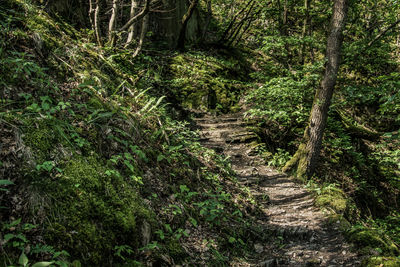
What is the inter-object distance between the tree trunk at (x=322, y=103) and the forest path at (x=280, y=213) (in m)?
0.61

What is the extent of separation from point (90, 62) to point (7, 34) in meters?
1.51

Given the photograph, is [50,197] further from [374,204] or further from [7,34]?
[374,204]

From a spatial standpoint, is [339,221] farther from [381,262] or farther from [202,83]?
[202,83]

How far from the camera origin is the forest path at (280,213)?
12.4 feet

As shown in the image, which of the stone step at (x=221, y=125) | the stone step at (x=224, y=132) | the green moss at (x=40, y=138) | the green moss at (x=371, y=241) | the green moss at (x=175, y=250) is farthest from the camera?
the stone step at (x=221, y=125)

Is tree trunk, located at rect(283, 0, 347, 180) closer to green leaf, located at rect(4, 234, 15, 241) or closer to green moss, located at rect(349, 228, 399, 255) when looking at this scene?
green moss, located at rect(349, 228, 399, 255)

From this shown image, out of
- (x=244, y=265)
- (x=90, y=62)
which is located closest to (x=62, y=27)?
(x=90, y=62)

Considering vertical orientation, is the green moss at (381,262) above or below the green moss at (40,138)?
below

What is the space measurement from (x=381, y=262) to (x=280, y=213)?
208 cm

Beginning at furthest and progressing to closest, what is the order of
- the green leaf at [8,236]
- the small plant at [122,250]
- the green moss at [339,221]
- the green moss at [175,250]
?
1. the green moss at [339,221]
2. the green moss at [175,250]
3. the small plant at [122,250]
4. the green leaf at [8,236]

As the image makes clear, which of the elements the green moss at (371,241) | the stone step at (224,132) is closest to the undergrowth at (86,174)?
the green moss at (371,241)

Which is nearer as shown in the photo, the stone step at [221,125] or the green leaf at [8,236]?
the green leaf at [8,236]

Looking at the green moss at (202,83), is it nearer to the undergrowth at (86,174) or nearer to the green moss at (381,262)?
the undergrowth at (86,174)

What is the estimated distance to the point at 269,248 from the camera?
408 centimetres
